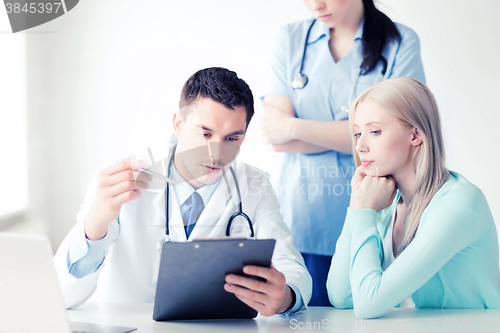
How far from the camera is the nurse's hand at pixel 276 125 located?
1.46 m

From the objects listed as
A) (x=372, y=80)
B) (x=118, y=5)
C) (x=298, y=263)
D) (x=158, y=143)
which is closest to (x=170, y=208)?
(x=158, y=143)

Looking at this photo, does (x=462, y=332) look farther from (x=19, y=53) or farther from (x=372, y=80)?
(x=19, y=53)

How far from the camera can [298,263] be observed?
3.67 ft

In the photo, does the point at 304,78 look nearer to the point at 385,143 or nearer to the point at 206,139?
the point at 385,143

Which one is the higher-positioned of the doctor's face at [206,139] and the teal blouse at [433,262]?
the doctor's face at [206,139]

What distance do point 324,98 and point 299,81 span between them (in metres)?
0.11

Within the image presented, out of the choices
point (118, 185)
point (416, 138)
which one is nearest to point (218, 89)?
point (118, 185)

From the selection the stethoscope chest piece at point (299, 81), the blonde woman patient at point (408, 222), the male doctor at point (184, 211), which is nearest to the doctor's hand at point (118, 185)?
the male doctor at point (184, 211)

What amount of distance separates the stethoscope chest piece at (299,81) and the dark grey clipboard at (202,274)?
872mm

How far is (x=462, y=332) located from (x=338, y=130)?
79cm

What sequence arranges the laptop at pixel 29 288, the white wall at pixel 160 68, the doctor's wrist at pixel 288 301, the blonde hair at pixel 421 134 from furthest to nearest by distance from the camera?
the white wall at pixel 160 68 < the blonde hair at pixel 421 134 < the doctor's wrist at pixel 288 301 < the laptop at pixel 29 288

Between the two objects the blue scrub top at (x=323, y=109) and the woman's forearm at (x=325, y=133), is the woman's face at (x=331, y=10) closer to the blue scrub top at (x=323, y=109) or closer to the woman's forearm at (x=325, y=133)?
the blue scrub top at (x=323, y=109)

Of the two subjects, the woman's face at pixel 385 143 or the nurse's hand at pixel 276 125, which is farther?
the nurse's hand at pixel 276 125

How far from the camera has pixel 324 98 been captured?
1.52 metres
